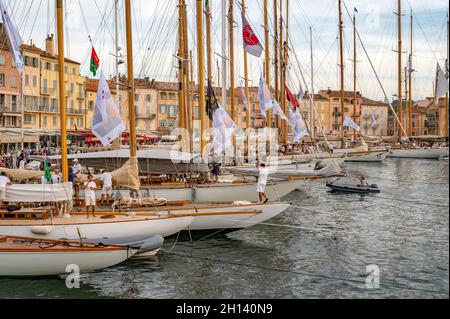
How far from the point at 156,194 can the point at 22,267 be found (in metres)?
9.89

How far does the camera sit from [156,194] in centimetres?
2631

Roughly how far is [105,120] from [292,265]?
903cm

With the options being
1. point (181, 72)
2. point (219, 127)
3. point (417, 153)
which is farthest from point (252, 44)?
point (417, 153)

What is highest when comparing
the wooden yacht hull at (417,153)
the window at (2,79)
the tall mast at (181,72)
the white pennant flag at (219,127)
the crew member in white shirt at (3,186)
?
the window at (2,79)

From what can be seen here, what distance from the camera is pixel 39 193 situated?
2000cm

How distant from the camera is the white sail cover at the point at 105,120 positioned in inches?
848

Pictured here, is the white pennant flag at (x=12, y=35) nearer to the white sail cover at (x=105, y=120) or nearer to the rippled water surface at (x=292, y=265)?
the white sail cover at (x=105, y=120)

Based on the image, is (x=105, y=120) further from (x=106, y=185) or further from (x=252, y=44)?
(x=252, y=44)

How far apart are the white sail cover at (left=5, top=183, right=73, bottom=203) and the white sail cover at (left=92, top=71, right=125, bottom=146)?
2.59 metres

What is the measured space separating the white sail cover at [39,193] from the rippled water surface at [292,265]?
134 inches

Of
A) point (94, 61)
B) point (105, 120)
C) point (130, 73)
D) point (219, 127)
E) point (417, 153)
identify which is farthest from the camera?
point (417, 153)

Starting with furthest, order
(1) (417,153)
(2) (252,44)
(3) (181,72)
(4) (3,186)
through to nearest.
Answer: (1) (417,153)
(3) (181,72)
(2) (252,44)
(4) (3,186)

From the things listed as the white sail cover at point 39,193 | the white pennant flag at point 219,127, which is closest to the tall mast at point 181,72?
the white pennant flag at point 219,127

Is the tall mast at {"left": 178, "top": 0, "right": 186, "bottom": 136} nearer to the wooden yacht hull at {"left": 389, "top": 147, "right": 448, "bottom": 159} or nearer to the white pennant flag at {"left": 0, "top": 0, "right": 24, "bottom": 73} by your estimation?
the white pennant flag at {"left": 0, "top": 0, "right": 24, "bottom": 73}
